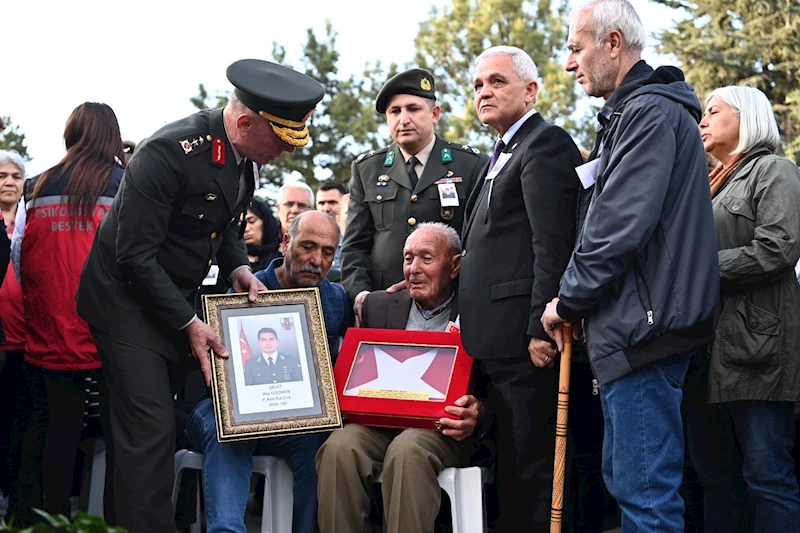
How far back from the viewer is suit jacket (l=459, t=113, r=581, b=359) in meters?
3.78

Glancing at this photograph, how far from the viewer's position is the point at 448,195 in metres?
4.98

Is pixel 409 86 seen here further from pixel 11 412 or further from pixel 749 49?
pixel 749 49

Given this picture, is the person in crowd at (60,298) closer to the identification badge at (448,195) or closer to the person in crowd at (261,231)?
the identification badge at (448,195)

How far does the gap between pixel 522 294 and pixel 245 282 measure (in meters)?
1.26

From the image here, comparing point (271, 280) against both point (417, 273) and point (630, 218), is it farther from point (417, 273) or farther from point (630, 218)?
point (630, 218)

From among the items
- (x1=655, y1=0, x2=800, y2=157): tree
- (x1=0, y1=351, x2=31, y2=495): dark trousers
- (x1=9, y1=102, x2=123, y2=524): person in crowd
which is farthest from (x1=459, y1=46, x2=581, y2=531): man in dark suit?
(x1=655, y1=0, x2=800, y2=157): tree

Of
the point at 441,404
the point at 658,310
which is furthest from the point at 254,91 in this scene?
the point at 658,310

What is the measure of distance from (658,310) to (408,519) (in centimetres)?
136

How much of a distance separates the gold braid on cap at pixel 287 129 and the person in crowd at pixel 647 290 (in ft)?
4.03

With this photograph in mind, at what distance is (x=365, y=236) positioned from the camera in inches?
203

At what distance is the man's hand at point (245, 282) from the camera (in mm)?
4259

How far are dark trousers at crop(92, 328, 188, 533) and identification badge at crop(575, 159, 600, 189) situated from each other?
1.77m

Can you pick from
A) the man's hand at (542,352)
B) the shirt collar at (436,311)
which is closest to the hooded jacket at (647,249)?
the man's hand at (542,352)

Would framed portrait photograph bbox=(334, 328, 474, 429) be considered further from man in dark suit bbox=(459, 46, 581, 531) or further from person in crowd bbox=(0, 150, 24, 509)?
person in crowd bbox=(0, 150, 24, 509)
